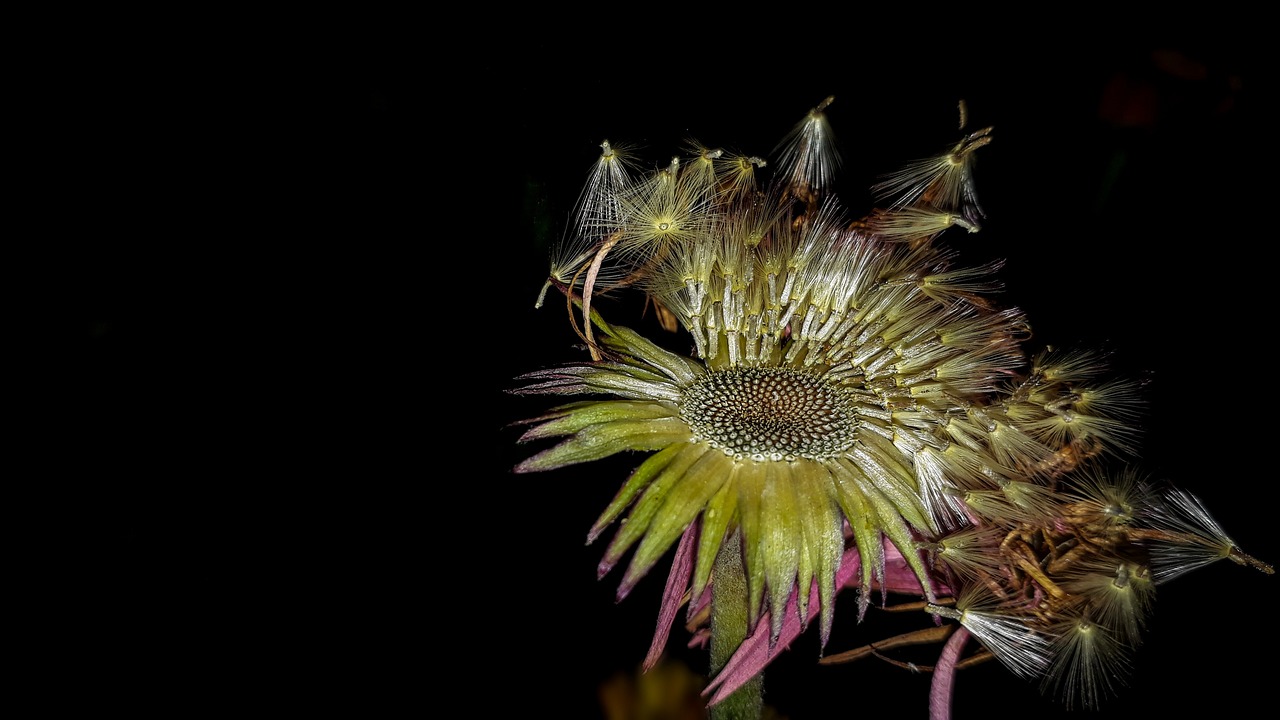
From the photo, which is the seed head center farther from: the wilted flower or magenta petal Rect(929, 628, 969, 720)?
magenta petal Rect(929, 628, 969, 720)

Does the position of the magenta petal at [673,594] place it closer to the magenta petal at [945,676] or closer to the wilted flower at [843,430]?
the wilted flower at [843,430]

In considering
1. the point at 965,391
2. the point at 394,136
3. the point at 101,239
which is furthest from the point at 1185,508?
the point at 101,239

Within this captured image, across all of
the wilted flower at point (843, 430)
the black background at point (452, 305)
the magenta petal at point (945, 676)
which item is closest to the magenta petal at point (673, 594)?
the wilted flower at point (843, 430)

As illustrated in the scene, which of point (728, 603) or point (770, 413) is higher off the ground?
point (770, 413)

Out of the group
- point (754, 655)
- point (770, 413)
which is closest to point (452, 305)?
point (770, 413)

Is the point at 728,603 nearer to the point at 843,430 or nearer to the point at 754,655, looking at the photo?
the point at 754,655

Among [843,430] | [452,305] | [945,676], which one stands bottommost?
[945,676]
